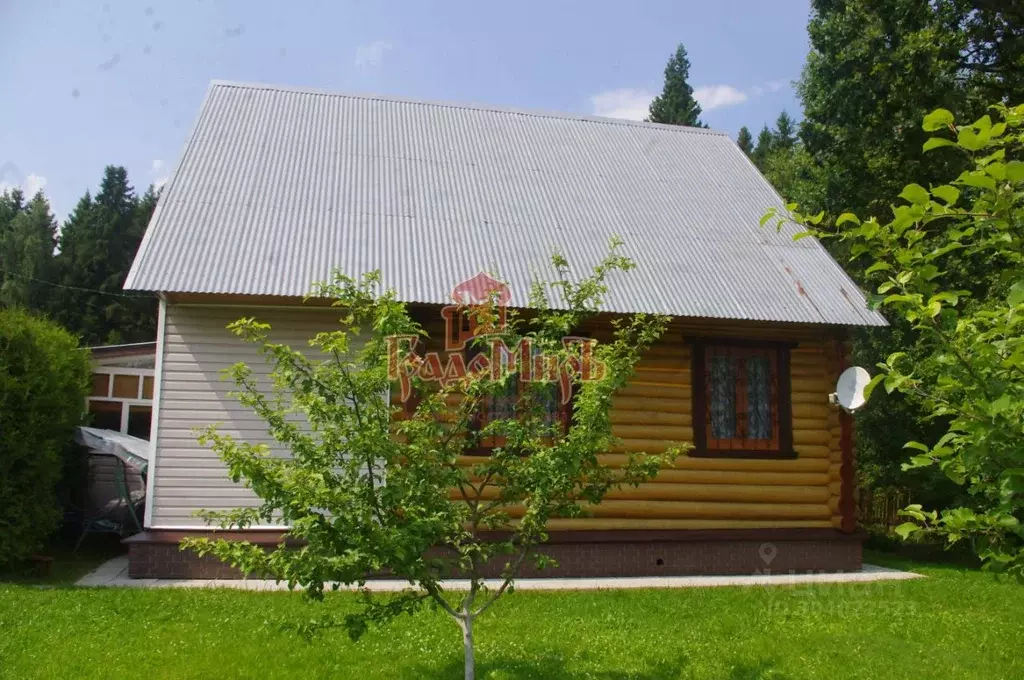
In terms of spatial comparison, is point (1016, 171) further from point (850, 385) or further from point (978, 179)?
point (850, 385)

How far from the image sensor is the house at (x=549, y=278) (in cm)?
932

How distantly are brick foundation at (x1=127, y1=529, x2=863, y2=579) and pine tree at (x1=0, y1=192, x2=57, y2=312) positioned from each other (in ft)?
109

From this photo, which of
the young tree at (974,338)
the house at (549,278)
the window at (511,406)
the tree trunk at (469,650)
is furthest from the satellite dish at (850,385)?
the young tree at (974,338)

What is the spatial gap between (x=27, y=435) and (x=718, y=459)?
25.9ft

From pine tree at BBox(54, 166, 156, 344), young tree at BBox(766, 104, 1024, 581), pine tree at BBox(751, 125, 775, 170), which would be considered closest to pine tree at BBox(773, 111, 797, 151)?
pine tree at BBox(751, 125, 775, 170)

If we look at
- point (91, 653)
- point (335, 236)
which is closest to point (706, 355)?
point (335, 236)

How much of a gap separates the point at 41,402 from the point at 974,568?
42.0 ft

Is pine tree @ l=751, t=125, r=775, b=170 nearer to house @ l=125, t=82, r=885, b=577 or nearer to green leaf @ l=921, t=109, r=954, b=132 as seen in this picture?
house @ l=125, t=82, r=885, b=577

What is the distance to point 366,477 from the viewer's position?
5082 mm

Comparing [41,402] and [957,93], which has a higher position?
[957,93]

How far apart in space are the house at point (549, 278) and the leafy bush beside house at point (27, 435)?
3.59 ft

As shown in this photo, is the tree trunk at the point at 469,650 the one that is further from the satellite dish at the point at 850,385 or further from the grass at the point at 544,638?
the satellite dish at the point at 850,385

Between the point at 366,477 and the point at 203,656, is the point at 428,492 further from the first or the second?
the point at 203,656

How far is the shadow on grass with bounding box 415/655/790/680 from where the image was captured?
5949 millimetres
